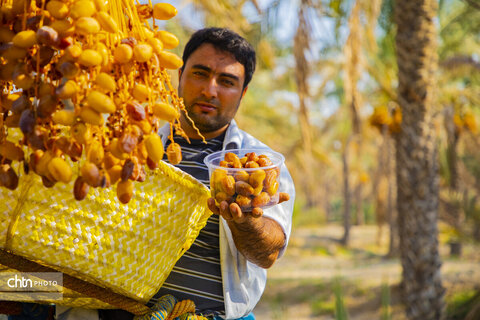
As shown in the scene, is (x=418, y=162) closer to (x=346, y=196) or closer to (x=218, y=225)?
(x=218, y=225)

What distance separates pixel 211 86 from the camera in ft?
5.33

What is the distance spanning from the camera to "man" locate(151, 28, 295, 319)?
157 centimetres

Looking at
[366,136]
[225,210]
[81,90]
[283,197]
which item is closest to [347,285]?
[366,136]

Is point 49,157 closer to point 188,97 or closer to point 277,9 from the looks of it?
point 188,97

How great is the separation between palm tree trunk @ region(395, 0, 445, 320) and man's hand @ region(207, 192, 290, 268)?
4.61m

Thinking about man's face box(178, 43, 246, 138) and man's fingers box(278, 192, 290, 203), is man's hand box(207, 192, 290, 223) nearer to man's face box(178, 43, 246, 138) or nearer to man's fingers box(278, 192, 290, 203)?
man's fingers box(278, 192, 290, 203)

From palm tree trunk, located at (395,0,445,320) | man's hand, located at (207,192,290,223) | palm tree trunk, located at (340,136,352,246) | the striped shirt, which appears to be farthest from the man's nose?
palm tree trunk, located at (340,136,352,246)

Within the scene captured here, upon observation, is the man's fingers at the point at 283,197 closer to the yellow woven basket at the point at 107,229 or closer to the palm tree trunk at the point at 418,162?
the yellow woven basket at the point at 107,229

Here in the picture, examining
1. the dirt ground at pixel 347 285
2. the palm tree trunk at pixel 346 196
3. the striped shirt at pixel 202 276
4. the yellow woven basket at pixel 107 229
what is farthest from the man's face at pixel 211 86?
the palm tree trunk at pixel 346 196

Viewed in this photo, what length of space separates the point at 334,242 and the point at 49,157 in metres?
15.6

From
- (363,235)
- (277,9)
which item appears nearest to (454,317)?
(277,9)

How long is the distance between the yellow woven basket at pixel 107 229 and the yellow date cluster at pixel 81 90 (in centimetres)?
26

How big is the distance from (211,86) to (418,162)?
4666 millimetres

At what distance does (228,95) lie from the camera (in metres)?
1.67
